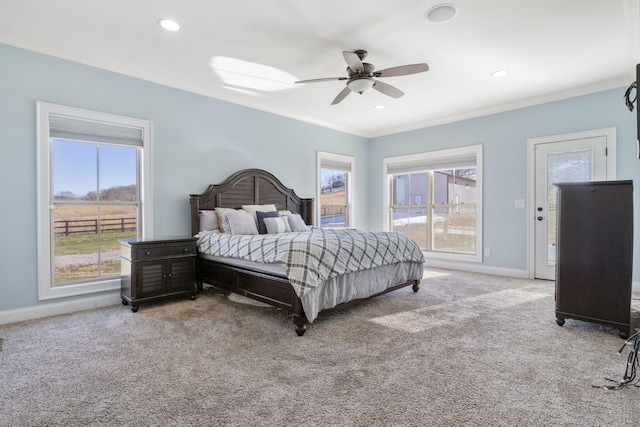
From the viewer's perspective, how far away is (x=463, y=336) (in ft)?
8.57

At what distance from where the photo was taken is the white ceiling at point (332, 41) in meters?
2.61

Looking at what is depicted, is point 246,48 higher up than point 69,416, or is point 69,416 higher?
point 246,48

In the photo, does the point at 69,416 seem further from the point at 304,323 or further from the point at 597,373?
the point at 597,373

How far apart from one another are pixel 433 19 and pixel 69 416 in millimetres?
3678

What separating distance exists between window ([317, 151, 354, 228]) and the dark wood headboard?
0.71 m

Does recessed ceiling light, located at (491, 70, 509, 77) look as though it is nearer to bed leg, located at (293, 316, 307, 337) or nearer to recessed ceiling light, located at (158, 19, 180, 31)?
recessed ceiling light, located at (158, 19, 180, 31)

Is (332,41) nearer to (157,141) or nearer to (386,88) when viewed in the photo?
(386,88)

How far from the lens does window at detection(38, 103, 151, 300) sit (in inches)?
125

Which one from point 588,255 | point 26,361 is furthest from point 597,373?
point 26,361

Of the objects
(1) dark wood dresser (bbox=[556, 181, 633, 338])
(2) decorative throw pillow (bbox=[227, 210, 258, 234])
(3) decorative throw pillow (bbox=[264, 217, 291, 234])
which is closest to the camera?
(1) dark wood dresser (bbox=[556, 181, 633, 338])

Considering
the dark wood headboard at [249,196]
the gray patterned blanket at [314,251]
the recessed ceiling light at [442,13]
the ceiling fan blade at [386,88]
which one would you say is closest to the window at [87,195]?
the dark wood headboard at [249,196]

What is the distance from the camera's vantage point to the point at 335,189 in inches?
253

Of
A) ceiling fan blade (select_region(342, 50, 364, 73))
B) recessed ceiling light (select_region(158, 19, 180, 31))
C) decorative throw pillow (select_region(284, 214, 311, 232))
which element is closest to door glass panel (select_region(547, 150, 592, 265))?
ceiling fan blade (select_region(342, 50, 364, 73))

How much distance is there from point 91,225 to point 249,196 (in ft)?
6.39
